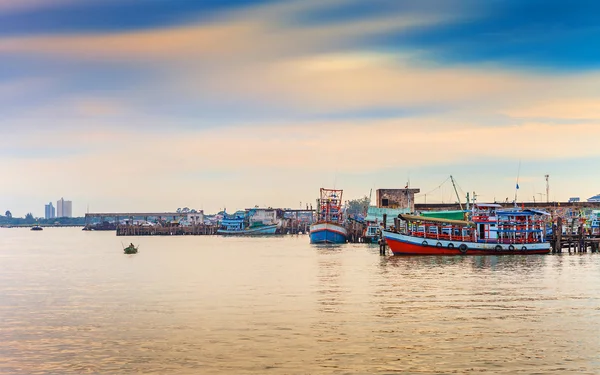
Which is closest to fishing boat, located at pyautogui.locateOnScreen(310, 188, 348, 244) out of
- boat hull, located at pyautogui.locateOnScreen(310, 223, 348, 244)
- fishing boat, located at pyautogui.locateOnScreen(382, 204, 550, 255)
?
boat hull, located at pyautogui.locateOnScreen(310, 223, 348, 244)

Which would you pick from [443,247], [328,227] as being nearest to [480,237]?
[443,247]

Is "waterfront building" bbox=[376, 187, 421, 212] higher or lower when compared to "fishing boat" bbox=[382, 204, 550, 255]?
higher

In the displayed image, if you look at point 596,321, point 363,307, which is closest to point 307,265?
point 363,307

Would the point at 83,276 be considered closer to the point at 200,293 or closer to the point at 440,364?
the point at 200,293

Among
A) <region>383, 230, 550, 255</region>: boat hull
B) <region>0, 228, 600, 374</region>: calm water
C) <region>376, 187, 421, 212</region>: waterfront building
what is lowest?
<region>0, 228, 600, 374</region>: calm water

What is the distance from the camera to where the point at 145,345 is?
31.6 meters

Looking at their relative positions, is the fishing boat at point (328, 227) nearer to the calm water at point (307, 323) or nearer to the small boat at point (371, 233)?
the small boat at point (371, 233)

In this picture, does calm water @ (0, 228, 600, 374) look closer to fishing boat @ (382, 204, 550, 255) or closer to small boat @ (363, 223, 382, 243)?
fishing boat @ (382, 204, 550, 255)

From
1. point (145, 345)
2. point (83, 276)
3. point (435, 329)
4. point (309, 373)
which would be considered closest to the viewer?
point (309, 373)

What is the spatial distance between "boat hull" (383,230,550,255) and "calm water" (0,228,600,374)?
918 inches

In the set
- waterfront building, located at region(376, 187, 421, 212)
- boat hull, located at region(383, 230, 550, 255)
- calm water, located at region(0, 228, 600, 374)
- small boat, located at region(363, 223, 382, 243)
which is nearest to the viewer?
calm water, located at region(0, 228, 600, 374)

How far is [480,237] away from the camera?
91.1 meters

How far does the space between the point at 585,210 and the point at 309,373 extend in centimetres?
14227

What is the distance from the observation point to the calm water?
28.0m
